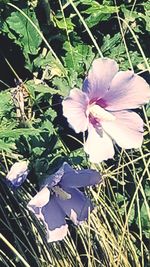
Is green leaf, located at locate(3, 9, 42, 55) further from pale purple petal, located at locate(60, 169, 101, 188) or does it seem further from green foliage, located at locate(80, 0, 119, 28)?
pale purple petal, located at locate(60, 169, 101, 188)

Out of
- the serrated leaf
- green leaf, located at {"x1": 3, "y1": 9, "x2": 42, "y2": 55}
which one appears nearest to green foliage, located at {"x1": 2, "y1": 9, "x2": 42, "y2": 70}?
green leaf, located at {"x1": 3, "y1": 9, "x2": 42, "y2": 55}

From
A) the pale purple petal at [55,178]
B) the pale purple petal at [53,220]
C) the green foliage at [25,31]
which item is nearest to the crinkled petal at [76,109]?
the pale purple petal at [55,178]

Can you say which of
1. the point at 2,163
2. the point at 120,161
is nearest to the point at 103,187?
the point at 120,161

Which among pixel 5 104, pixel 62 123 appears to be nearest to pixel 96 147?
pixel 5 104

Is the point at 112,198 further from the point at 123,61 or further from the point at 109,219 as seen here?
the point at 123,61

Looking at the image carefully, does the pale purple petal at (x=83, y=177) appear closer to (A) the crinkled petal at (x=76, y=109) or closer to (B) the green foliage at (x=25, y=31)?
(A) the crinkled petal at (x=76, y=109)
